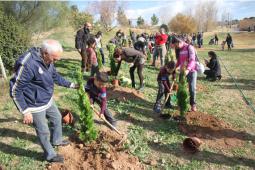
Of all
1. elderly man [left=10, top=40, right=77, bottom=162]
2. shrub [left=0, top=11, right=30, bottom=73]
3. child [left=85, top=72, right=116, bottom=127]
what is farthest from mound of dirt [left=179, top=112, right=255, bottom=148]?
shrub [left=0, top=11, right=30, bottom=73]

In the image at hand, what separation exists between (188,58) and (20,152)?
13.8 ft

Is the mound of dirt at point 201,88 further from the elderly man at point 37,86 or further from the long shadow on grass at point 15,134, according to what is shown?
the elderly man at point 37,86

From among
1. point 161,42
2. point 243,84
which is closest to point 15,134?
point 161,42

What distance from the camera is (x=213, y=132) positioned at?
21.0 feet

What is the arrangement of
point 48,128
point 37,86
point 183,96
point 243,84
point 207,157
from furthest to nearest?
1. point 243,84
2. point 183,96
3. point 207,157
4. point 48,128
5. point 37,86

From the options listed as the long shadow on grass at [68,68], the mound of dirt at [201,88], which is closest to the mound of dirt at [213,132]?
the mound of dirt at [201,88]

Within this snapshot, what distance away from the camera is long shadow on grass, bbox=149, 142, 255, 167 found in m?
5.36

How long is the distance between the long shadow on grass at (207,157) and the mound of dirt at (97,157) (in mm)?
778

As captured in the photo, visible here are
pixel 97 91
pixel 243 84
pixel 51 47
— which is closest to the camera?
pixel 51 47

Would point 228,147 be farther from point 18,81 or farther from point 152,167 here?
point 18,81

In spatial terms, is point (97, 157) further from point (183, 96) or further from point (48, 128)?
point (183, 96)

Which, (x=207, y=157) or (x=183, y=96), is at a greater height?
(x=183, y=96)

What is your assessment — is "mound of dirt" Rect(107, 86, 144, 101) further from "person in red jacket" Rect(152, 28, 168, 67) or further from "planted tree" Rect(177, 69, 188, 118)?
"person in red jacket" Rect(152, 28, 168, 67)

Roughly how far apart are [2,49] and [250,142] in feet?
31.2
